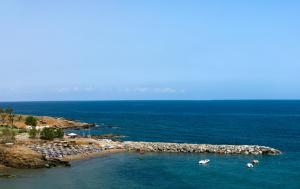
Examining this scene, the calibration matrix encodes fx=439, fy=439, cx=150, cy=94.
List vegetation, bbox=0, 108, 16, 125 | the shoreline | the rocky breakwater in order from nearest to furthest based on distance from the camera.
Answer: the shoreline → the rocky breakwater → vegetation, bbox=0, 108, 16, 125

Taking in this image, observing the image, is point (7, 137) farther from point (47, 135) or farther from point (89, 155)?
point (89, 155)

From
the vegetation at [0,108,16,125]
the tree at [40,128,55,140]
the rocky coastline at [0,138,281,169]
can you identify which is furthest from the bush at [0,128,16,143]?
the vegetation at [0,108,16,125]

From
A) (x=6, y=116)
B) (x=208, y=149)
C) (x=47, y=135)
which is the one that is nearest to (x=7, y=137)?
(x=47, y=135)

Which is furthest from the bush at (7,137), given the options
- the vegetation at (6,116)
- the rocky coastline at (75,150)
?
the vegetation at (6,116)

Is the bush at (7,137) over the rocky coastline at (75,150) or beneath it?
over

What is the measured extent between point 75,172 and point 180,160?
23991 millimetres

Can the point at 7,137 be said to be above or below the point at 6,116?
below

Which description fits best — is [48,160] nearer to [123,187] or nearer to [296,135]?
[123,187]

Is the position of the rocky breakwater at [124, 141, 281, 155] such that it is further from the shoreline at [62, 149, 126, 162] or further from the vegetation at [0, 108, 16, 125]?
the vegetation at [0, 108, 16, 125]

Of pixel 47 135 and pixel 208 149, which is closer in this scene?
pixel 208 149

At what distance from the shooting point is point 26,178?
7519cm

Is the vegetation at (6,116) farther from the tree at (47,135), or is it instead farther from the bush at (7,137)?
the bush at (7,137)

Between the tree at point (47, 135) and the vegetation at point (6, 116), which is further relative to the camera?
the vegetation at point (6, 116)

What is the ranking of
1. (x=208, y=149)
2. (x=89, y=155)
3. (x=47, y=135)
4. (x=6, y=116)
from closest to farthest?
(x=89, y=155), (x=208, y=149), (x=47, y=135), (x=6, y=116)
